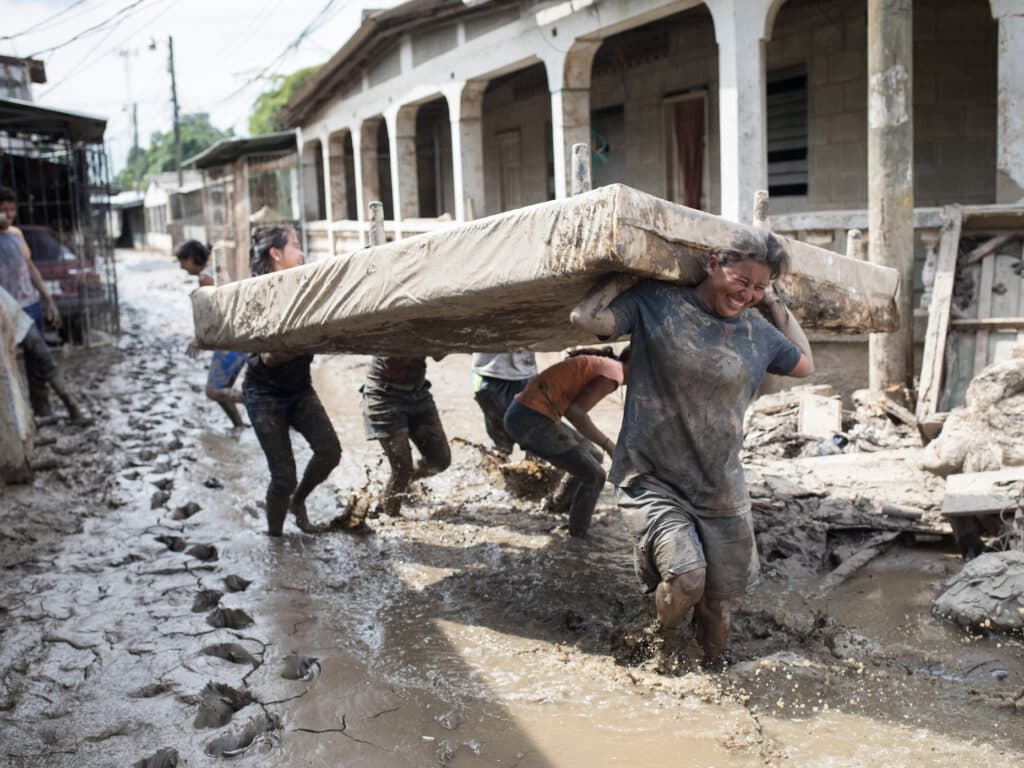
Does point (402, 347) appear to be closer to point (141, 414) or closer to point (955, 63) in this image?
point (141, 414)

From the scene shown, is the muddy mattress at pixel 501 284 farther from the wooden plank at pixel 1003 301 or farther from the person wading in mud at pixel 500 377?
the wooden plank at pixel 1003 301

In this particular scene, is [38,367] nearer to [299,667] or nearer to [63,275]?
[299,667]

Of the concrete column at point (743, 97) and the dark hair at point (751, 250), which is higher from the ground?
the concrete column at point (743, 97)

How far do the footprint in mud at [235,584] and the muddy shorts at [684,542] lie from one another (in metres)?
2.24

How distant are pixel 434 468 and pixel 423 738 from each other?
112 inches

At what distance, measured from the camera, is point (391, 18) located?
14.3 meters

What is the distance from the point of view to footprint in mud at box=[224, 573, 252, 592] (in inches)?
195

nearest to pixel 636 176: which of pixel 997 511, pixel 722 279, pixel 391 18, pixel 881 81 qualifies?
pixel 391 18

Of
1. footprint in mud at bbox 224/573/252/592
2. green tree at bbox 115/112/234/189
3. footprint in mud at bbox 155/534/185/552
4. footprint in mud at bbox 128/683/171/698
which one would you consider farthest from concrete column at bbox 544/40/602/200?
green tree at bbox 115/112/234/189

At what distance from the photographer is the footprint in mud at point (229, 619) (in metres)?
4.43

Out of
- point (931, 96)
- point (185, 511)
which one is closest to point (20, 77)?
point (185, 511)

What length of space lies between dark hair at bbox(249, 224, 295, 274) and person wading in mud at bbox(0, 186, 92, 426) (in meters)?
3.56

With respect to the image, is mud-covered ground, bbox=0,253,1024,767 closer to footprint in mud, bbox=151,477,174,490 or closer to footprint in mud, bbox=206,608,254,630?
footprint in mud, bbox=206,608,254,630

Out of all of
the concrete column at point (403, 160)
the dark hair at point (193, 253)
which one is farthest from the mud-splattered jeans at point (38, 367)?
the concrete column at point (403, 160)
